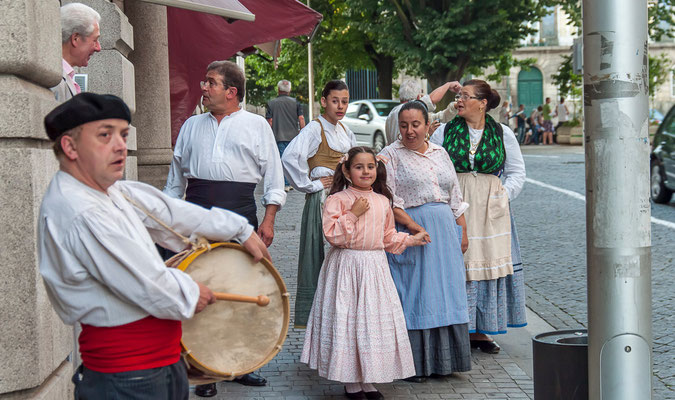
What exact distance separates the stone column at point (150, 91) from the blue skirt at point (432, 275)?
3.47 m

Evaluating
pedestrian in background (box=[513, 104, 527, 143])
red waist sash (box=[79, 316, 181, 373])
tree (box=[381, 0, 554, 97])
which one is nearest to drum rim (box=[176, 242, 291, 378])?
red waist sash (box=[79, 316, 181, 373])

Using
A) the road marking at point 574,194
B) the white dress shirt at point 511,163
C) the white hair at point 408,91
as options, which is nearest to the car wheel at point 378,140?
the road marking at point 574,194

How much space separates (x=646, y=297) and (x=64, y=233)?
2373mm

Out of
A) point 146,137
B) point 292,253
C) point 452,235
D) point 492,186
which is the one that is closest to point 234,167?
point 452,235

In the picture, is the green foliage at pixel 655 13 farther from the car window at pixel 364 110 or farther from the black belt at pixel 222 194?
the black belt at pixel 222 194

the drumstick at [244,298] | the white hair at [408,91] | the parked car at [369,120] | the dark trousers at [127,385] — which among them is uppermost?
the parked car at [369,120]

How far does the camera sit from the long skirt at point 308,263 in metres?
6.49

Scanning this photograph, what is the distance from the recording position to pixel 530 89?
6056cm

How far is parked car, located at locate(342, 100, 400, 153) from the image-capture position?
2697 cm

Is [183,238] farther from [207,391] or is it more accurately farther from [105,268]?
[207,391]

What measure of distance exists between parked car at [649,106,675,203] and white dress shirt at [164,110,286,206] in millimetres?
11597

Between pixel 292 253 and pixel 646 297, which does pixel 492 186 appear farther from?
pixel 292 253

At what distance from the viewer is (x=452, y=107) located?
7.72m

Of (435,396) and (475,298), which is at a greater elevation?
(475,298)
